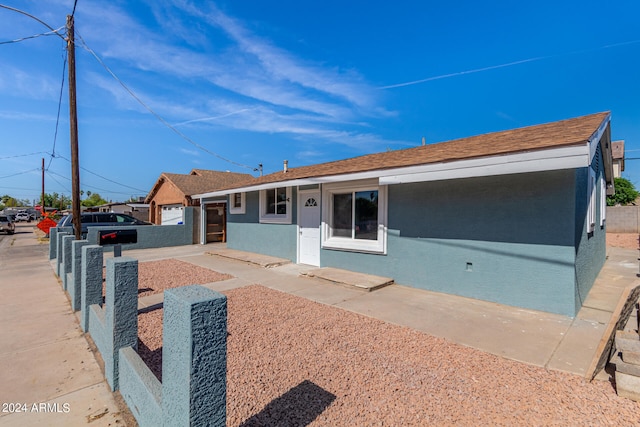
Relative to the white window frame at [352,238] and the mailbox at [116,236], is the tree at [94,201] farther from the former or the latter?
the white window frame at [352,238]

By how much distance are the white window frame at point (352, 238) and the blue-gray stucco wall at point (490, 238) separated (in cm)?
19

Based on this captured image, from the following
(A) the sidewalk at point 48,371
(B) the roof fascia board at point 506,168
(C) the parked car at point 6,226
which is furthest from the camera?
(C) the parked car at point 6,226

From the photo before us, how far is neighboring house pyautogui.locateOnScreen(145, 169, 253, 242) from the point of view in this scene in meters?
16.6

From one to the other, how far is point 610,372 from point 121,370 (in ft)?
16.7

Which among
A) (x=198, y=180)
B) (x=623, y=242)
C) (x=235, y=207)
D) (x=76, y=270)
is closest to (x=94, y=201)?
(x=198, y=180)

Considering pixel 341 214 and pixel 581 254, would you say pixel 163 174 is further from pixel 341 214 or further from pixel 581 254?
pixel 581 254

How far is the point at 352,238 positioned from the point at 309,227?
1651 mm

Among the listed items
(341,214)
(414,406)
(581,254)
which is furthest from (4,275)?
(581,254)

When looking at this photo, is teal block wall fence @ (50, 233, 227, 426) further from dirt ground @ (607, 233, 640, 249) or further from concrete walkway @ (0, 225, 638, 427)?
dirt ground @ (607, 233, 640, 249)

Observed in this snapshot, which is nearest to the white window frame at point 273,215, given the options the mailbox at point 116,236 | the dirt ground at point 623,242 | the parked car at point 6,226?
the mailbox at point 116,236

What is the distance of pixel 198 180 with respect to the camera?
21.0 m

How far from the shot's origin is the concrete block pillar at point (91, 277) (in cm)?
425

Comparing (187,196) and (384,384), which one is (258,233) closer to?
(187,196)

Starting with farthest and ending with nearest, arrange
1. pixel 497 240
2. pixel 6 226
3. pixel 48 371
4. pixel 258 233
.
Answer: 1. pixel 6 226
2. pixel 258 233
3. pixel 497 240
4. pixel 48 371
